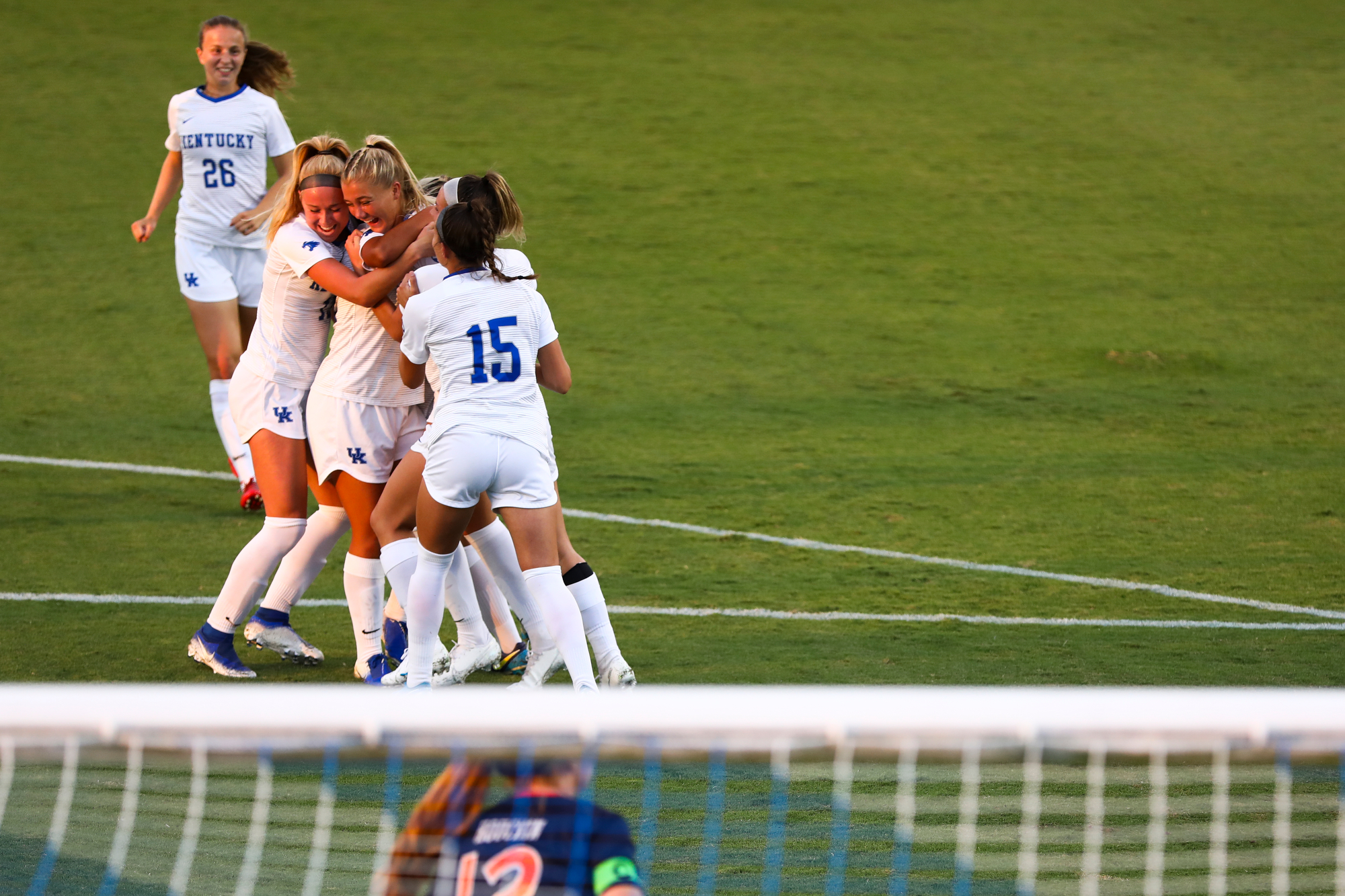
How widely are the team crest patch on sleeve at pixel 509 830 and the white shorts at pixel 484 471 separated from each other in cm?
222

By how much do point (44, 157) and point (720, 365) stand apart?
8138 millimetres

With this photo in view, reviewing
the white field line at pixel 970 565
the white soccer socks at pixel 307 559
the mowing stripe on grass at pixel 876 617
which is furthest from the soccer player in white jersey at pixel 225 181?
the white soccer socks at pixel 307 559

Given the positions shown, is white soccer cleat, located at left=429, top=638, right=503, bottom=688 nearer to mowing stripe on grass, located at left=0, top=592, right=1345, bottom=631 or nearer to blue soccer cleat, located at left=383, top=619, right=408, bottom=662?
blue soccer cleat, located at left=383, top=619, right=408, bottom=662

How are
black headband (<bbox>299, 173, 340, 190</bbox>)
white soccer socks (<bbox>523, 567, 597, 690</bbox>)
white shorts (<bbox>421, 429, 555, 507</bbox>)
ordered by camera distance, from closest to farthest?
white shorts (<bbox>421, 429, 555, 507</bbox>) → white soccer socks (<bbox>523, 567, 597, 690</bbox>) → black headband (<bbox>299, 173, 340, 190</bbox>)

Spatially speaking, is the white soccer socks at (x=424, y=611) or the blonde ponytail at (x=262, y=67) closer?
the white soccer socks at (x=424, y=611)

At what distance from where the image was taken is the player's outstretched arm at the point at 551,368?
5.12 metres

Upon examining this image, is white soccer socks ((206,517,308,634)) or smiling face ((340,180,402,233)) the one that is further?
white soccer socks ((206,517,308,634))

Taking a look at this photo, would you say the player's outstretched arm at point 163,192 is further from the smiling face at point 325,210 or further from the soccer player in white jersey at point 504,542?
the soccer player in white jersey at point 504,542

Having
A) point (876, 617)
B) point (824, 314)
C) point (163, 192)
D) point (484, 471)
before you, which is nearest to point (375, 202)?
point (484, 471)

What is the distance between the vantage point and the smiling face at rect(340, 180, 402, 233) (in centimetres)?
522

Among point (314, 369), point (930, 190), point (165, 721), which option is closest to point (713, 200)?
point (930, 190)

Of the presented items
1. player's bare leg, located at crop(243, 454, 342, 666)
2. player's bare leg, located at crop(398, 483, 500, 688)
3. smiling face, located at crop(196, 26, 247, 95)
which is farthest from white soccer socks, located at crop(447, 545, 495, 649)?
smiling face, located at crop(196, 26, 247, 95)

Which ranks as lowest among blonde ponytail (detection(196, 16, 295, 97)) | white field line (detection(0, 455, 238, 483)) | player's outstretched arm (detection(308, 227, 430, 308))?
white field line (detection(0, 455, 238, 483))

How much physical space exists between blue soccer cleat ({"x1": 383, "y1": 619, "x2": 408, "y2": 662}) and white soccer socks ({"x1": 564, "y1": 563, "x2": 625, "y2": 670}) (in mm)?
878
